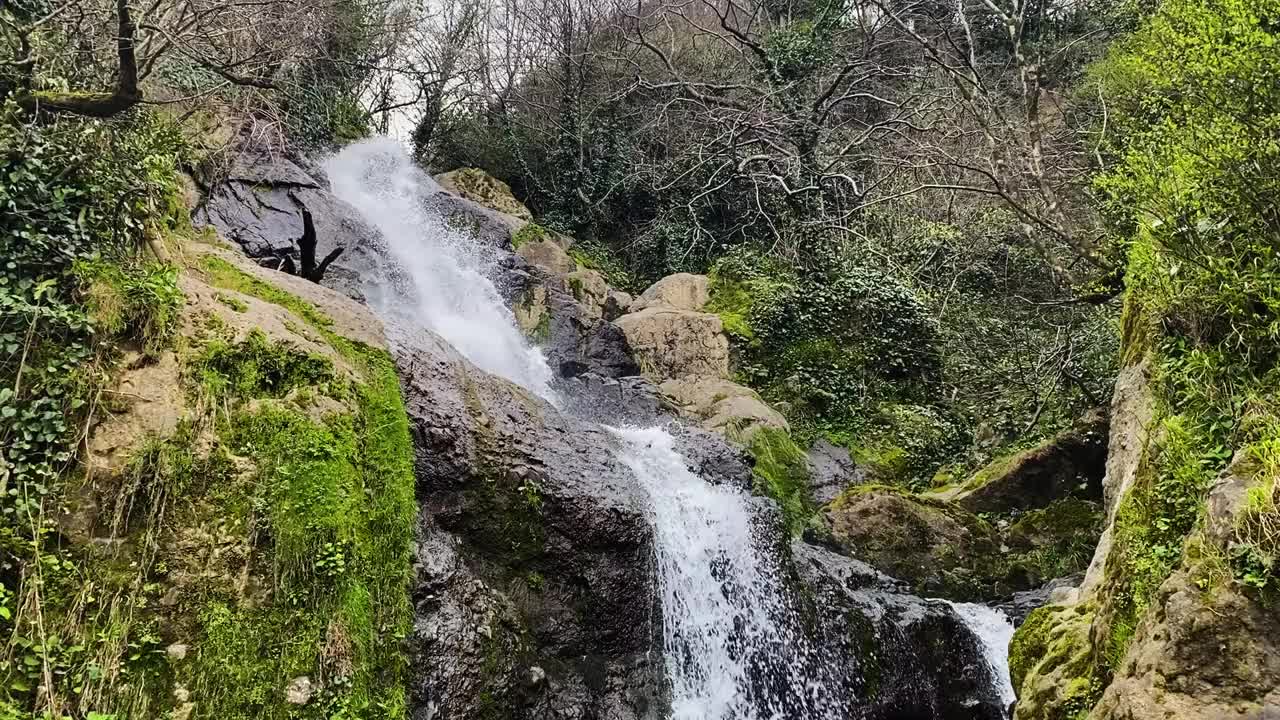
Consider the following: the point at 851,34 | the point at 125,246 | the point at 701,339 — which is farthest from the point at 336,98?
the point at 125,246

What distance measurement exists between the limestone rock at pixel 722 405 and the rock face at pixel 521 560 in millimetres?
4405

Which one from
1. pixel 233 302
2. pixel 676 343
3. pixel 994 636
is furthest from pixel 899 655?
pixel 676 343

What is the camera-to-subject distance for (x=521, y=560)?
643 cm

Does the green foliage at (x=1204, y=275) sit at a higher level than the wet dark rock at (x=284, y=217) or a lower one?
higher

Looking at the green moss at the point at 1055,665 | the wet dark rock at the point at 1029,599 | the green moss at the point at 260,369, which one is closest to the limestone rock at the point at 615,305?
the wet dark rock at the point at 1029,599

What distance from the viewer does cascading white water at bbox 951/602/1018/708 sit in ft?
25.7

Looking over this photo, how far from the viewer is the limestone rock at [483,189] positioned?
1905 cm

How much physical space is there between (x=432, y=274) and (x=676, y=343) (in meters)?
5.21

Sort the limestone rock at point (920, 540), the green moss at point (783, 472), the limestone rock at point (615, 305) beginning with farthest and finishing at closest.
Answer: the limestone rock at point (615, 305) → the green moss at point (783, 472) → the limestone rock at point (920, 540)

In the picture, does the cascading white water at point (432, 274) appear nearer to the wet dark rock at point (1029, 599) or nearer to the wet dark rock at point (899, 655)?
the wet dark rock at point (899, 655)

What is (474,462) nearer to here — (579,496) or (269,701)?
(579,496)

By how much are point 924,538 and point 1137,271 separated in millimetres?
5525

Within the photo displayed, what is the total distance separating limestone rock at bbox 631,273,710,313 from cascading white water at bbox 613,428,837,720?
7.63m

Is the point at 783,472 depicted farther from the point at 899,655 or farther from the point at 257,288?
the point at 257,288
